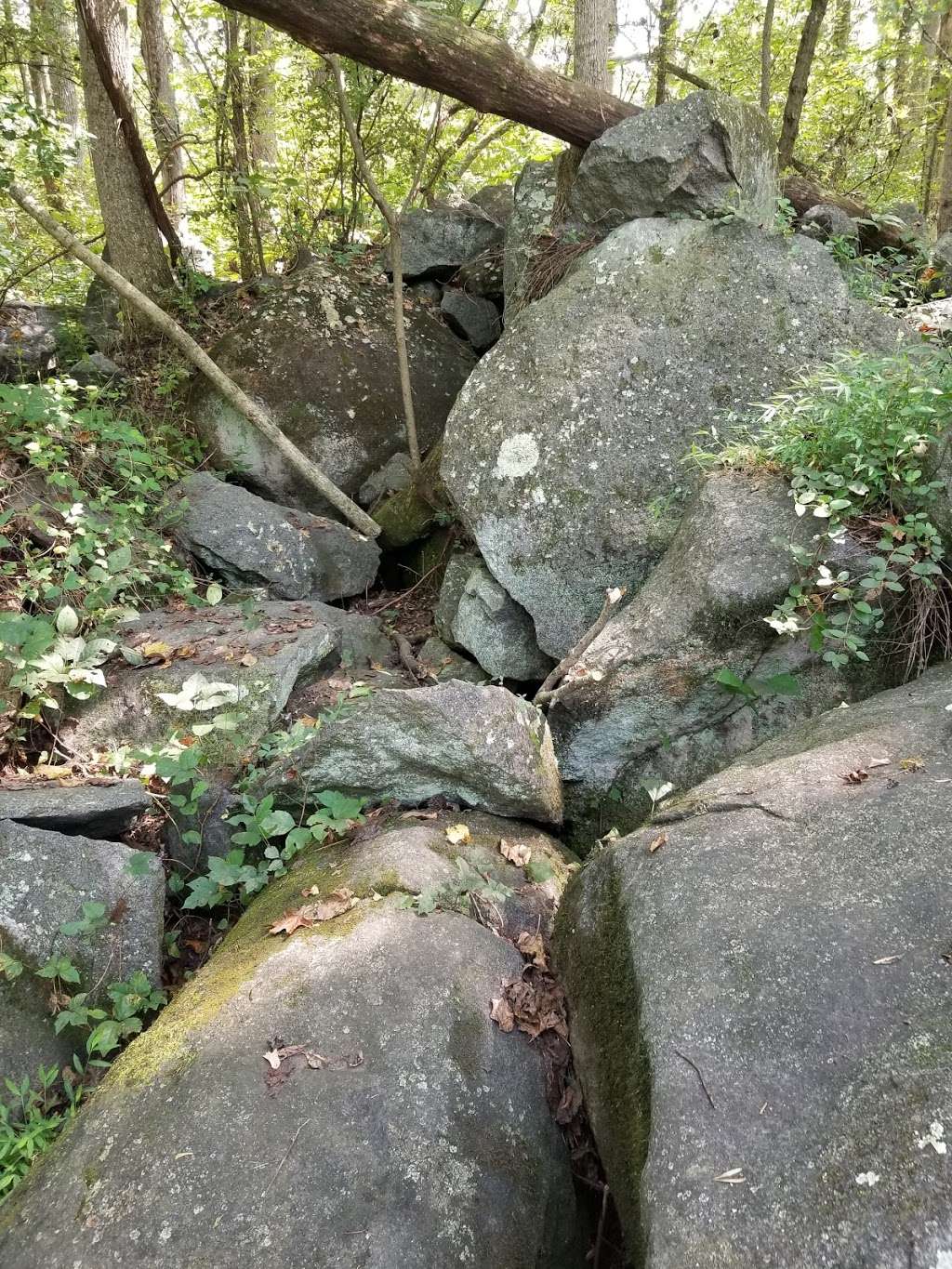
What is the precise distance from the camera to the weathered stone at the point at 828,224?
647 centimetres

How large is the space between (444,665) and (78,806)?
268 cm

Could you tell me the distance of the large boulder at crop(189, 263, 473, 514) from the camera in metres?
7.20

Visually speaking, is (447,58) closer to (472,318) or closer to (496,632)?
(472,318)

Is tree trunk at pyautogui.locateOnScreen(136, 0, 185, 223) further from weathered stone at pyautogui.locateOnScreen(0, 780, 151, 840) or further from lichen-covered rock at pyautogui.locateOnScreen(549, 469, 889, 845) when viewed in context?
lichen-covered rock at pyautogui.locateOnScreen(549, 469, 889, 845)

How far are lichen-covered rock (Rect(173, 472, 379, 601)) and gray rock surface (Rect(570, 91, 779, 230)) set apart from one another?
11.1ft

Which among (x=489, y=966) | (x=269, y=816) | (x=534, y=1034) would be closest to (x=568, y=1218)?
(x=534, y=1034)

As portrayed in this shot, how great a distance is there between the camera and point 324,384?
7.41m

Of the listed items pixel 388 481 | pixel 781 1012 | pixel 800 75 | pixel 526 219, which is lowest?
pixel 781 1012

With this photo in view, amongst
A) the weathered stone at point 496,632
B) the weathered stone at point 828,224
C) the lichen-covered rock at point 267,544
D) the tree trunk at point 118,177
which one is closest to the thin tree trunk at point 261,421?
the lichen-covered rock at point 267,544

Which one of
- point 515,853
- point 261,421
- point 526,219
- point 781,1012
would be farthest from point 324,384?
point 781,1012

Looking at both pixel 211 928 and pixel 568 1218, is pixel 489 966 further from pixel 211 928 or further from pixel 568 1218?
pixel 211 928

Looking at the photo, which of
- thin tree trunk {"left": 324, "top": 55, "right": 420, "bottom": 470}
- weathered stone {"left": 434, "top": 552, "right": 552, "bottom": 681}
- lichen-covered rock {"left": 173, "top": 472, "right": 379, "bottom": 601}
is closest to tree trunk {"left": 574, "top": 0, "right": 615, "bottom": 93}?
thin tree trunk {"left": 324, "top": 55, "right": 420, "bottom": 470}

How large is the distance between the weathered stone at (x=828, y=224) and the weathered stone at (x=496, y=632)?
3.98 m

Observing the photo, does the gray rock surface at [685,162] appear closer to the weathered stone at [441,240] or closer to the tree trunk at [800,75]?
the tree trunk at [800,75]
